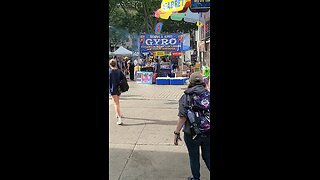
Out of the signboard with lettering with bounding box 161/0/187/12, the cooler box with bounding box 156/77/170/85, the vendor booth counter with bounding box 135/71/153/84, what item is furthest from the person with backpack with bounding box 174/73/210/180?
the vendor booth counter with bounding box 135/71/153/84

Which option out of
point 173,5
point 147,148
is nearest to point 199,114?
point 147,148

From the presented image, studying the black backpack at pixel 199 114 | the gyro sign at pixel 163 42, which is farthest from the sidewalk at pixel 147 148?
the gyro sign at pixel 163 42

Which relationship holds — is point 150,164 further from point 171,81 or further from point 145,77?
point 145,77

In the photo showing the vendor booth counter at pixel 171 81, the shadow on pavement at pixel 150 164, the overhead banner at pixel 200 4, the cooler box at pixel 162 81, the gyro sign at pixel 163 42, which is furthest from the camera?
the gyro sign at pixel 163 42

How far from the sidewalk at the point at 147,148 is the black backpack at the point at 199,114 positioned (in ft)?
3.26

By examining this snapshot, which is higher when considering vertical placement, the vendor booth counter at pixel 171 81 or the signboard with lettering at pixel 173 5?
the signboard with lettering at pixel 173 5

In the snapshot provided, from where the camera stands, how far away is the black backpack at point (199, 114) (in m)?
3.49

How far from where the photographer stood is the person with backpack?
3494 mm

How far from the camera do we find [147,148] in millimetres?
5484

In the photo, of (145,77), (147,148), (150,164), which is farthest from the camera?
(145,77)

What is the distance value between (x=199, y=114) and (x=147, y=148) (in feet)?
7.13

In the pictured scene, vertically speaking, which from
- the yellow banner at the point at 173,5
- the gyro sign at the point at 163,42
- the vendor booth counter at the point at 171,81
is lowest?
the vendor booth counter at the point at 171,81

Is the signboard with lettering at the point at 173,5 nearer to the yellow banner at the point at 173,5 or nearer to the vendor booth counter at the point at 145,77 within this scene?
the yellow banner at the point at 173,5
